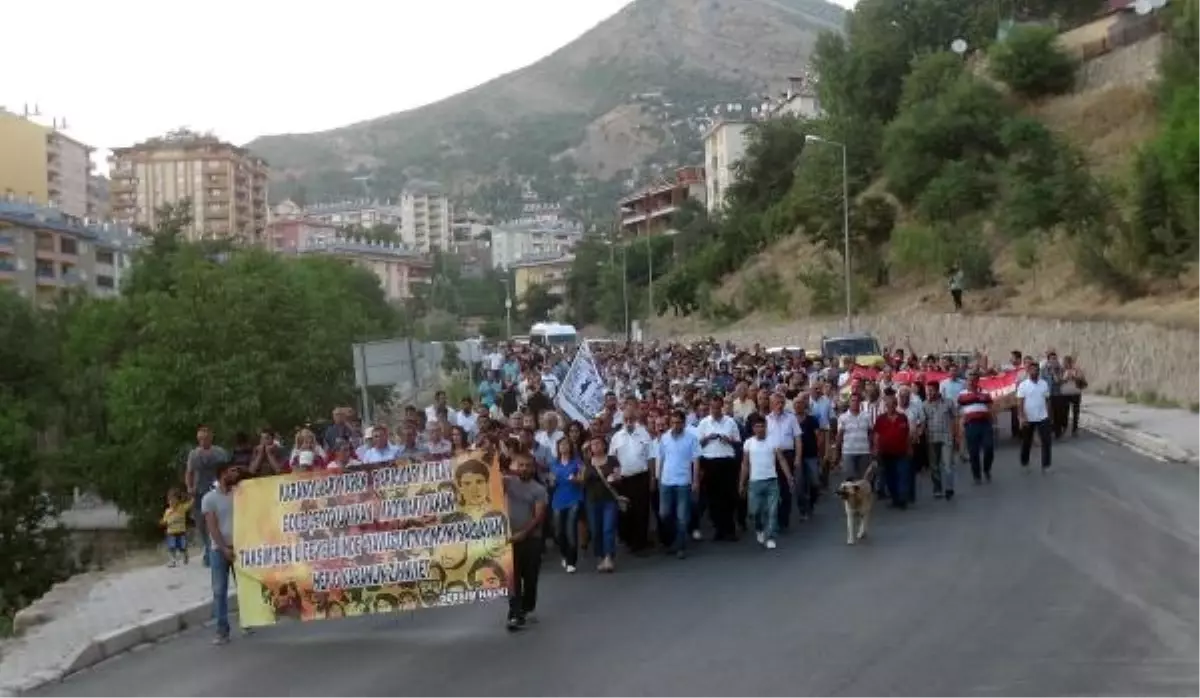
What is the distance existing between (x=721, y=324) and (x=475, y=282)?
266 feet

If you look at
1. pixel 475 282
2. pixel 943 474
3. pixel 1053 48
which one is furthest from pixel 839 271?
pixel 475 282

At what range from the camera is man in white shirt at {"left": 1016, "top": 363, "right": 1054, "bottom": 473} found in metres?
22.0

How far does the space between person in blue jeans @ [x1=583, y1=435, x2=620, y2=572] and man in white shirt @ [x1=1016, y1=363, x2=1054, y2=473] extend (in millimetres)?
8181

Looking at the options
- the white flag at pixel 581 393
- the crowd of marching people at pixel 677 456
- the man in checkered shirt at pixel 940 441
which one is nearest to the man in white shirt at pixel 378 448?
the crowd of marching people at pixel 677 456

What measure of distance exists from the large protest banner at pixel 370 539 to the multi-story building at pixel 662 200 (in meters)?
134

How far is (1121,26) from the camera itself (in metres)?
77.9

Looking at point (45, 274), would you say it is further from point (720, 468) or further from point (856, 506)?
point (856, 506)

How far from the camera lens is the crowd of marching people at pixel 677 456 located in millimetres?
15530

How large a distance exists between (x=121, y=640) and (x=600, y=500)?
5.17 metres

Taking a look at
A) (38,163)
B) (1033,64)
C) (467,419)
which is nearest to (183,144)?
(38,163)

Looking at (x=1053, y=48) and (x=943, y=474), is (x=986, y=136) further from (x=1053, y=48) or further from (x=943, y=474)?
(x=943, y=474)

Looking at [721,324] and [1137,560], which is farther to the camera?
[721,324]

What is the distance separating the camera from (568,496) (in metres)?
16.1

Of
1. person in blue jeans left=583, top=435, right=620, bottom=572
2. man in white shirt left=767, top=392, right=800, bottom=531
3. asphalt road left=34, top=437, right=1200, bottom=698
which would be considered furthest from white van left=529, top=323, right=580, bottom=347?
asphalt road left=34, top=437, right=1200, bottom=698
